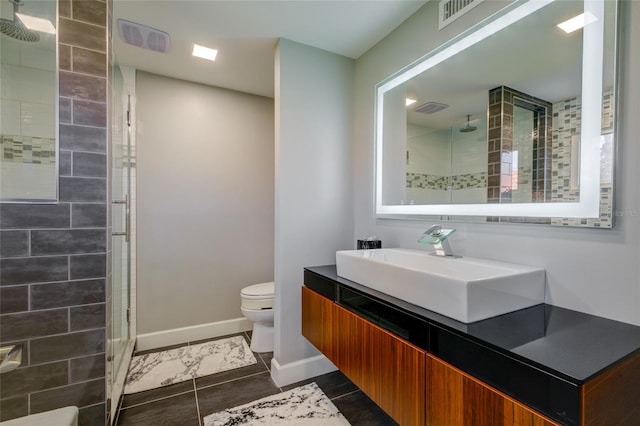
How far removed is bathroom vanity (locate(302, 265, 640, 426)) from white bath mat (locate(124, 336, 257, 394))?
1325mm

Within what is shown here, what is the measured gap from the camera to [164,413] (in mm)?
1699

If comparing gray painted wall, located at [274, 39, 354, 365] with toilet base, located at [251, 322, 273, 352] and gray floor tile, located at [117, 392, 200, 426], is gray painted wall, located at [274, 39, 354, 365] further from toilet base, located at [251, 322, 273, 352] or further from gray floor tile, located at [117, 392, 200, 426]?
gray floor tile, located at [117, 392, 200, 426]

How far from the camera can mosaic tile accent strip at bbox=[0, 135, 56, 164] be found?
1384 mm

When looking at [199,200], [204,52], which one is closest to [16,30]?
[204,52]

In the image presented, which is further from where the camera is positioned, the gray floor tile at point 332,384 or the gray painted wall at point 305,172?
the gray painted wall at point 305,172

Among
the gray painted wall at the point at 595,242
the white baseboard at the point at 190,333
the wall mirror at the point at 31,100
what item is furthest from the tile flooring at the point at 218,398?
the wall mirror at the point at 31,100

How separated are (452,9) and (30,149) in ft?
7.45

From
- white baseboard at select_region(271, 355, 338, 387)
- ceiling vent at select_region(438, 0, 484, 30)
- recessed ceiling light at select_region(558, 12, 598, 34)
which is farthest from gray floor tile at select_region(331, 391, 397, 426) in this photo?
ceiling vent at select_region(438, 0, 484, 30)

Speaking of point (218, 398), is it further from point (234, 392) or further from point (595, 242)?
point (595, 242)

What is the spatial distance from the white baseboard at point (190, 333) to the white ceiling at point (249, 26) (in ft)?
7.44

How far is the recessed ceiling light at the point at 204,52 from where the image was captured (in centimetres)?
211

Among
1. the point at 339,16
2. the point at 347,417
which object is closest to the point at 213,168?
the point at 339,16

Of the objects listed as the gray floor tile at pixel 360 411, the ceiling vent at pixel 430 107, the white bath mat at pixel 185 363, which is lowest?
the white bath mat at pixel 185 363

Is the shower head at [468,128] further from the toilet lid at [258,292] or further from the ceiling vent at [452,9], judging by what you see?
the toilet lid at [258,292]
